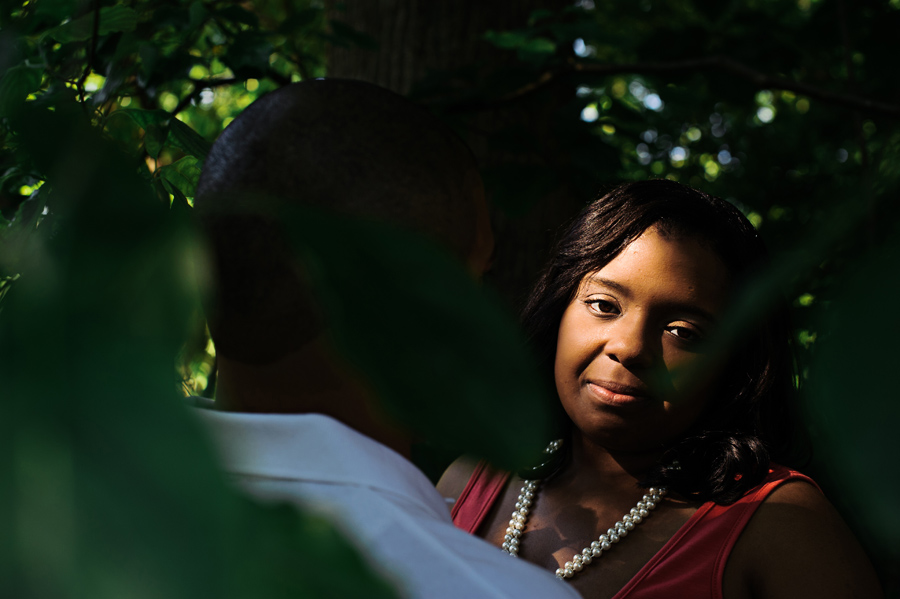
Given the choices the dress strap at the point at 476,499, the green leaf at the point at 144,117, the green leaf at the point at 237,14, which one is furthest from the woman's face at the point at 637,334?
the green leaf at the point at 237,14

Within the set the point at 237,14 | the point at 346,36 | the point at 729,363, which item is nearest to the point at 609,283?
the point at 729,363

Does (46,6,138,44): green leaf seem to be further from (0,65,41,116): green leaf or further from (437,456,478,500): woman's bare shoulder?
(437,456,478,500): woman's bare shoulder

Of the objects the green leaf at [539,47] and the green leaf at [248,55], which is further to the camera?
the green leaf at [539,47]

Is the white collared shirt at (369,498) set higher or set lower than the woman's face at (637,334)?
higher

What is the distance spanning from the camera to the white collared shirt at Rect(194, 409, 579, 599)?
2.47 feet

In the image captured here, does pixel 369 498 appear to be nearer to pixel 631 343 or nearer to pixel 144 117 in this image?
pixel 631 343

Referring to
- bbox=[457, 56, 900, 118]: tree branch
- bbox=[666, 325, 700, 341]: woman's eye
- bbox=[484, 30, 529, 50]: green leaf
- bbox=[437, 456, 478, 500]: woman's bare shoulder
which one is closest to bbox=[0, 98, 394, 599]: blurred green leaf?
bbox=[666, 325, 700, 341]: woman's eye

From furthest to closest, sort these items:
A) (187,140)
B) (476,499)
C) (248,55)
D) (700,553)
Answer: (248,55), (476,499), (700,553), (187,140)

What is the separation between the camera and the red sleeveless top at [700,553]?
1.48 m

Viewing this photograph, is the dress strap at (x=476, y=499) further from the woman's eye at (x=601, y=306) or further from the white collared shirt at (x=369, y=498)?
the white collared shirt at (x=369, y=498)

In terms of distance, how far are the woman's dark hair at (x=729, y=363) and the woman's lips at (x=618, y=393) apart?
22 cm

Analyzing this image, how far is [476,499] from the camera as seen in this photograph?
77.2 inches

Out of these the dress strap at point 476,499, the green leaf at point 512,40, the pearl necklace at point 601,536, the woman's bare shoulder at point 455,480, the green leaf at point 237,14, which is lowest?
the woman's bare shoulder at point 455,480

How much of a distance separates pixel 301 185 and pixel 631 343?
2.85ft
